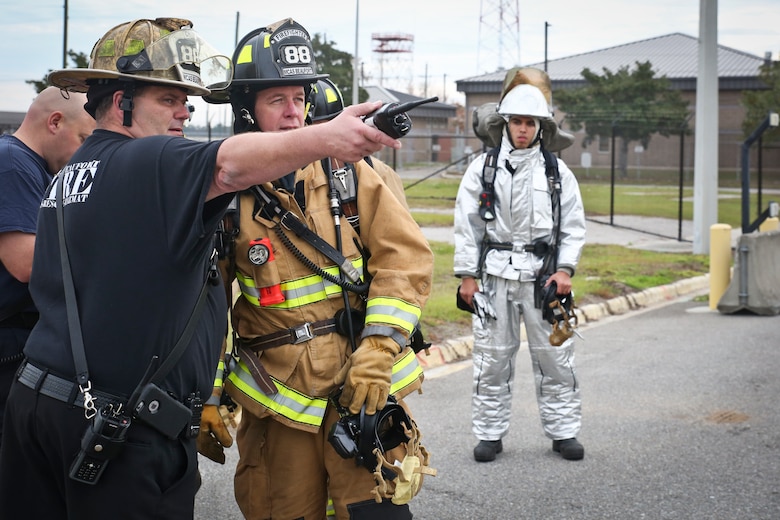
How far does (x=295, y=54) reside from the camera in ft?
11.3

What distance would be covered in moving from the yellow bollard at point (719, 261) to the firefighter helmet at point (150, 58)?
30.5 feet

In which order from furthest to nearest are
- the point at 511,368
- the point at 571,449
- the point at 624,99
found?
1. the point at 624,99
2. the point at 511,368
3. the point at 571,449

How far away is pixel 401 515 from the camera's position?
3285 mm

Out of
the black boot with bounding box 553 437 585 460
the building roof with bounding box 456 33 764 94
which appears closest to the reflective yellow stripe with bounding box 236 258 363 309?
the black boot with bounding box 553 437 585 460

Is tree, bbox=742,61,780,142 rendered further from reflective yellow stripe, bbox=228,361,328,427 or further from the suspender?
the suspender

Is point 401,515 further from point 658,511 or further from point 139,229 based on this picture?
point 658,511

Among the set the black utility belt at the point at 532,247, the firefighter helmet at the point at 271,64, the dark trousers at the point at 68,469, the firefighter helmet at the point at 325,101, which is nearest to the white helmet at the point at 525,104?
the black utility belt at the point at 532,247

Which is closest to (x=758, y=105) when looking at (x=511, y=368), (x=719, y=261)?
(x=719, y=261)

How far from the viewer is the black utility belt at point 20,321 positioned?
12.5 feet

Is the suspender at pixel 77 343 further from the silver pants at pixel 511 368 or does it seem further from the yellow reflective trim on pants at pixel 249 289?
the silver pants at pixel 511 368

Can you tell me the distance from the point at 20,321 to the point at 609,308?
27.1ft

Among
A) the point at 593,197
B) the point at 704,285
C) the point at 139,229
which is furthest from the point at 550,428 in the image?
the point at 593,197

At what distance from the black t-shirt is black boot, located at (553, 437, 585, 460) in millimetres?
3438

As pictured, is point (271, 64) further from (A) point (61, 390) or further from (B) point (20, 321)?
(B) point (20, 321)
